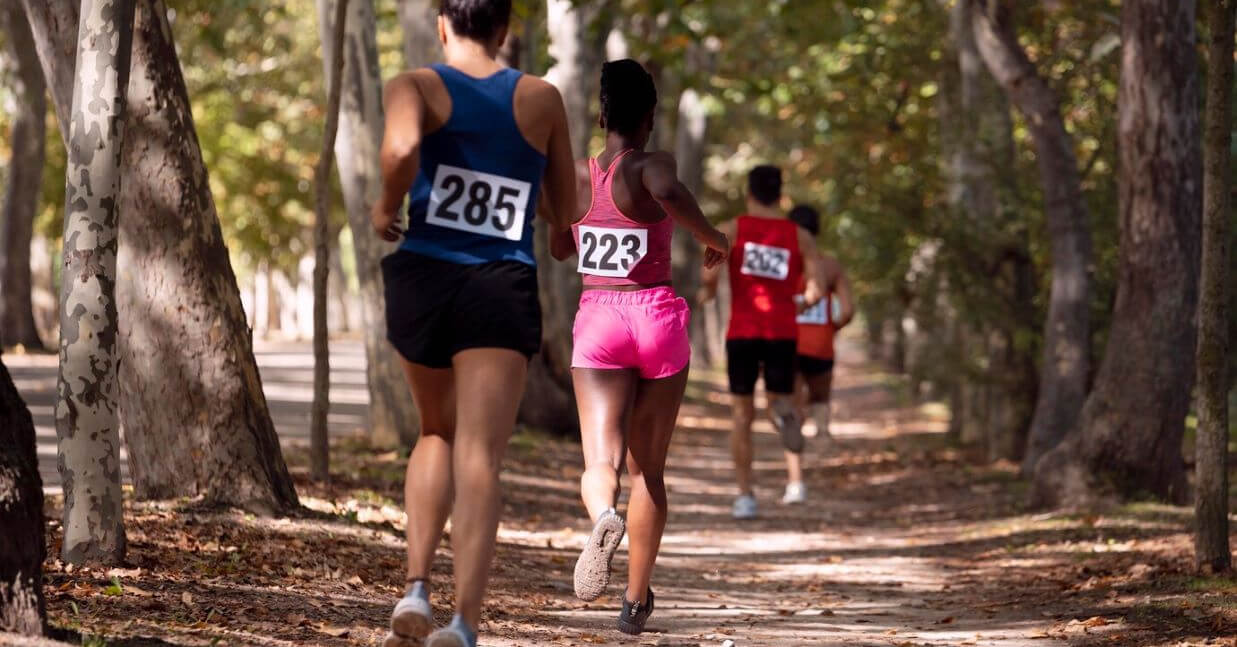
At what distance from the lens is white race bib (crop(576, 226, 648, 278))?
23.3 feet

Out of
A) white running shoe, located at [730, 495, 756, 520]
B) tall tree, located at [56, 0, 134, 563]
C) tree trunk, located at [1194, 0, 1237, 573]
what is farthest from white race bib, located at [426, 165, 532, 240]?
white running shoe, located at [730, 495, 756, 520]

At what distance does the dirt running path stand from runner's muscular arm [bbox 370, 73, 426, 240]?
5.50ft

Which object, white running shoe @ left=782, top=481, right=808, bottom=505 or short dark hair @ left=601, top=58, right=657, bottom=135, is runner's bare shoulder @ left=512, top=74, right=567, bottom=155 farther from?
white running shoe @ left=782, top=481, right=808, bottom=505

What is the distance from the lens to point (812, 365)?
15555mm

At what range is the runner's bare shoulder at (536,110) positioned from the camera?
5402 millimetres

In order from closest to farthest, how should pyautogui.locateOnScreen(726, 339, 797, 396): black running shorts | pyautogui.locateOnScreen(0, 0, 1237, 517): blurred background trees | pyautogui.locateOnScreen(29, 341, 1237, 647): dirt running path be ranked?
pyautogui.locateOnScreen(29, 341, 1237, 647): dirt running path < pyautogui.locateOnScreen(0, 0, 1237, 517): blurred background trees < pyautogui.locateOnScreen(726, 339, 797, 396): black running shorts

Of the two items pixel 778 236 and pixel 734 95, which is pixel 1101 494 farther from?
pixel 734 95

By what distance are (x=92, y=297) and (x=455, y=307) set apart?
7.04 ft

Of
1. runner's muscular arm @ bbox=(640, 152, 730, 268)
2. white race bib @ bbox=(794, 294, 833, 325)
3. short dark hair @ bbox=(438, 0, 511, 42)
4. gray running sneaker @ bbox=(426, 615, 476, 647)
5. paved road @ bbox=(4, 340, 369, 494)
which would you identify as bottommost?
paved road @ bbox=(4, 340, 369, 494)

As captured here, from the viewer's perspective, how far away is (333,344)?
45.7 m

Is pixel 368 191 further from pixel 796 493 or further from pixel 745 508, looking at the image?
pixel 796 493

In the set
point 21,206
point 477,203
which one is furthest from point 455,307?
point 21,206

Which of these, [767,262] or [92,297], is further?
[767,262]

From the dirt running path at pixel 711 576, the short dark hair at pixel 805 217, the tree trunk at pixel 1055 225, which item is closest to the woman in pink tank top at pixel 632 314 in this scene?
the dirt running path at pixel 711 576
